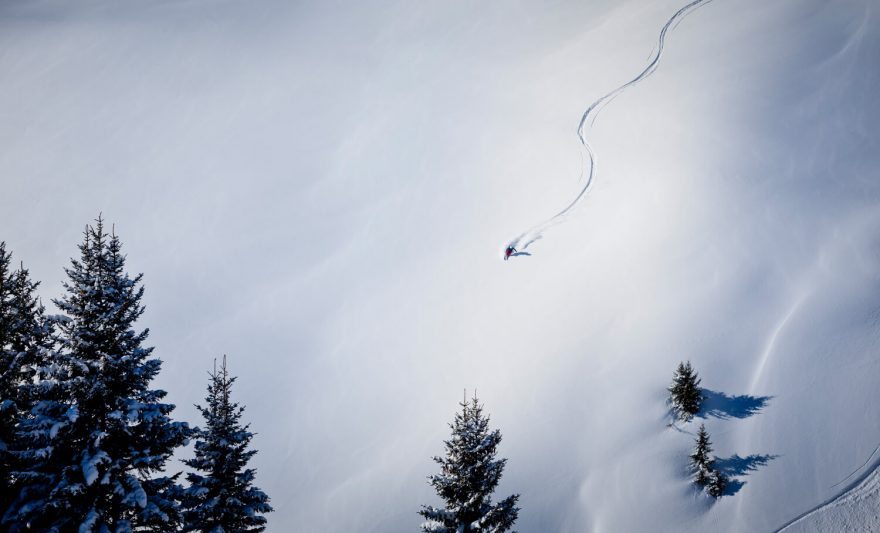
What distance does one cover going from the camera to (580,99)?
61.4m

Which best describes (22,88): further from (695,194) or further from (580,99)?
(695,194)

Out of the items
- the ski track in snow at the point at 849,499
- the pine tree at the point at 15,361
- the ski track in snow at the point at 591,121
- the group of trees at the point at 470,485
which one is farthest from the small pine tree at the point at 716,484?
the ski track in snow at the point at 591,121

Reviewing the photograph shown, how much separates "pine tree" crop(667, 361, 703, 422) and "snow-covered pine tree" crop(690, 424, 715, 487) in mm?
1771

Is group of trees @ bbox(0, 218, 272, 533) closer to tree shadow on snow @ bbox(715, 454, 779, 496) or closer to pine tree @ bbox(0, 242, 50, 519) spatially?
pine tree @ bbox(0, 242, 50, 519)

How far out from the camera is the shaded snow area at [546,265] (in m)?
20.4

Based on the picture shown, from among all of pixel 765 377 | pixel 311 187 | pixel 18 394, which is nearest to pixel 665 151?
pixel 765 377

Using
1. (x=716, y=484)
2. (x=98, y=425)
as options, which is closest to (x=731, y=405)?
(x=716, y=484)

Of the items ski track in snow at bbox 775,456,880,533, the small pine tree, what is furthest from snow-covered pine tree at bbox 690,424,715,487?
ski track in snow at bbox 775,456,880,533

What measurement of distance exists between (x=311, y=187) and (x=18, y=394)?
48.5 metres

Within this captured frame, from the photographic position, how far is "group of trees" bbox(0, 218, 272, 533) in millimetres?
9562

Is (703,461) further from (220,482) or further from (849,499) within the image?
(220,482)

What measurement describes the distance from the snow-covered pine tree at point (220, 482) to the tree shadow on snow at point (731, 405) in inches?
736

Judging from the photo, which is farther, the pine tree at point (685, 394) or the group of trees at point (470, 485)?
the pine tree at point (685, 394)

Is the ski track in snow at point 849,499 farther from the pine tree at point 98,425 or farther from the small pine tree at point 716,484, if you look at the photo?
the pine tree at point 98,425
